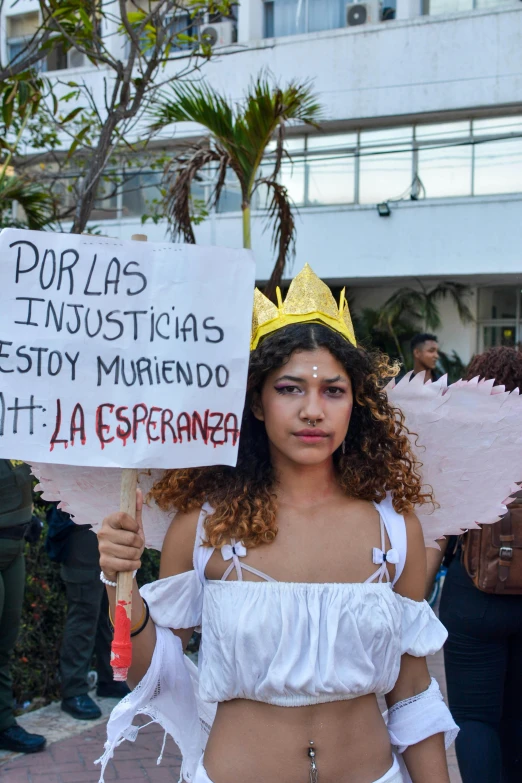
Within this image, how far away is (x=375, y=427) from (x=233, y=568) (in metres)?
→ 0.56

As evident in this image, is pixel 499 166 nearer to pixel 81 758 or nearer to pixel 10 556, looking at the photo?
pixel 10 556

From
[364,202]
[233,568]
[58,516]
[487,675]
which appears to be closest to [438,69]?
[364,202]

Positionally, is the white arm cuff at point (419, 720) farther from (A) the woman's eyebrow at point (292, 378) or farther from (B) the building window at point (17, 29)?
(B) the building window at point (17, 29)

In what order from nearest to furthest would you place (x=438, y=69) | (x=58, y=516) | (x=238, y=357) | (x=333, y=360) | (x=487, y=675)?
(x=238, y=357)
(x=333, y=360)
(x=487, y=675)
(x=58, y=516)
(x=438, y=69)

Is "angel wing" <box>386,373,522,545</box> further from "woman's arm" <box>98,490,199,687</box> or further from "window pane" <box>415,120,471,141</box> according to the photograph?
"window pane" <box>415,120,471,141</box>

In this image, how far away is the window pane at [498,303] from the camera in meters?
16.9

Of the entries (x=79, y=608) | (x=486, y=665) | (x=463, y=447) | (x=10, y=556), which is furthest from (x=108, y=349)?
Result: (x=79, y=608)

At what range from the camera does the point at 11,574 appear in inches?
169

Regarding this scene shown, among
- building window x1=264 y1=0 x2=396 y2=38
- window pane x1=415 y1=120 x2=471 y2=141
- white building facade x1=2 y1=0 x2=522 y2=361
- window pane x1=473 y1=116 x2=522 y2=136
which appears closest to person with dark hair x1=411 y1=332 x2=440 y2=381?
white building facade x1=2 y1=0 x2=522 y2=361

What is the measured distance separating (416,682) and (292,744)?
425mm

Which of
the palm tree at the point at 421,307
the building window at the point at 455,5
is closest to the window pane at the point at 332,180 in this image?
the palm tree at the point at 421,307

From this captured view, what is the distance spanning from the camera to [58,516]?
479 centimetres

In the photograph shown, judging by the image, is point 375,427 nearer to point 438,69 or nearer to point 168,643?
point 168,643

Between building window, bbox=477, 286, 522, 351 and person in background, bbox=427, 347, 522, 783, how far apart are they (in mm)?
13802
